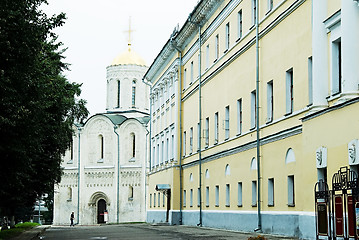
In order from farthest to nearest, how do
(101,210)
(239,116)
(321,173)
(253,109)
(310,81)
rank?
(101,210), (239,116), (253,109), (310,81), (321,173)

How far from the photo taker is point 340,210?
12734 millimetres

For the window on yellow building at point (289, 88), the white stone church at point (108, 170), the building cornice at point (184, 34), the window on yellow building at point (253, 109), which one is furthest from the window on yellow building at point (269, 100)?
the white stone church at point (108, 170)

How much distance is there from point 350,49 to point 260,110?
9666mm

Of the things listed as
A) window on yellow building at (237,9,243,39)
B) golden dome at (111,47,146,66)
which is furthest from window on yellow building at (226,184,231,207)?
golden dome at (111,47,146,66)

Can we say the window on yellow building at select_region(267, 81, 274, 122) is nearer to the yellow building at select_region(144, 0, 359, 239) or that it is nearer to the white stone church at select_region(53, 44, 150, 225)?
the yellow building at select_region(144, 0, 359, 239)

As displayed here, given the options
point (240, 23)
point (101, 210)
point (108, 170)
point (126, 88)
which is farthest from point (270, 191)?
point (126, 88)

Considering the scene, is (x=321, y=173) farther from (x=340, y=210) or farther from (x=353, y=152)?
(x=340, y=210)

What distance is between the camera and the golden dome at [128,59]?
251 ft

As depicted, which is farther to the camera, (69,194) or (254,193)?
(69,194)

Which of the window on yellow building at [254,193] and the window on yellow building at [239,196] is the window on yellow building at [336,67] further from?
the window on yellow building at [239,196]

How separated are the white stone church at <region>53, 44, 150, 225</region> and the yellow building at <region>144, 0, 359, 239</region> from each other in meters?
22.5

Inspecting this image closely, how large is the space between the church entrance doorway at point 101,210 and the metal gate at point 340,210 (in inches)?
2312

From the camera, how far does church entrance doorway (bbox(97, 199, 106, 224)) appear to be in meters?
71.4

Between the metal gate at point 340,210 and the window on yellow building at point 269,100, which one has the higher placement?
the window on yellow building at point 269,100
